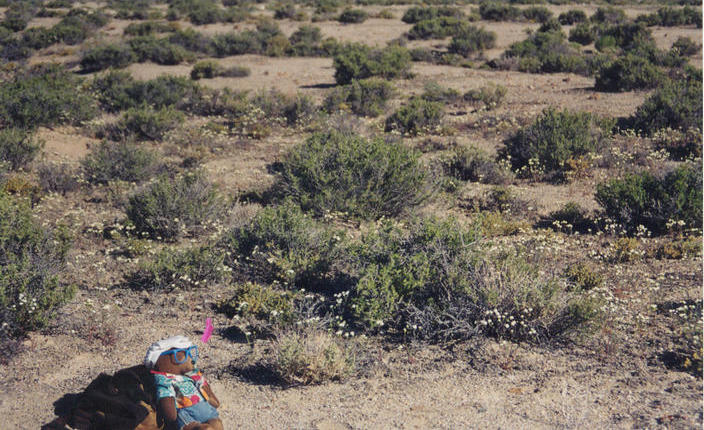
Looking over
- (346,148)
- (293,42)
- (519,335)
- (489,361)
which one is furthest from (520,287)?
(293,42)

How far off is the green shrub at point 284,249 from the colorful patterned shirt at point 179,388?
248 cm

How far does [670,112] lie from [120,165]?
37.8 feet

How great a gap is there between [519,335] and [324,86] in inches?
578

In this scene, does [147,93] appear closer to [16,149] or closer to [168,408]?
[16,149]

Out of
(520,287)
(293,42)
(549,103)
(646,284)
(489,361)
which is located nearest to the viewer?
(489,361)

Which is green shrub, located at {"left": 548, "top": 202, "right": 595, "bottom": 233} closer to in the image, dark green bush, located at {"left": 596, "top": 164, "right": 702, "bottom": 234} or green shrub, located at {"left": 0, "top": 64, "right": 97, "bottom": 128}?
dark green bush, located at {"left": 596, "top": 164, "right": 702, "bottom": 234}

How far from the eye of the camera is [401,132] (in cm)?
1398

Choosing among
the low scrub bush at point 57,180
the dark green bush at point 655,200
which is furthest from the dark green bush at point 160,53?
the dark green bush at point 655,200

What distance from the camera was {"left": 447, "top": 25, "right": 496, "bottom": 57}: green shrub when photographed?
2361 cm

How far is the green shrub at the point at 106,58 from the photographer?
2250 centimetres

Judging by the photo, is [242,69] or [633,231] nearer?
[633,231]

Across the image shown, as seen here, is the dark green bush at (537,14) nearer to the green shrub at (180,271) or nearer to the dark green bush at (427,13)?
the dark green bush at (427,13)

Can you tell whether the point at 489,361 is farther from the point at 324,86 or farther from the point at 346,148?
the point at 324,86

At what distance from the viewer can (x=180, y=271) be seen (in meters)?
7.02
